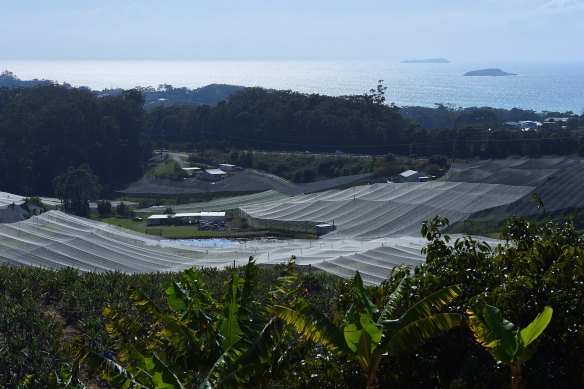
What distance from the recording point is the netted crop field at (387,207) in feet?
106

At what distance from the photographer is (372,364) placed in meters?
7.21

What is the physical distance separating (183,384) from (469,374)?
8.06 ft

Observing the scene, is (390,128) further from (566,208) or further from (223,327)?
(223,327)

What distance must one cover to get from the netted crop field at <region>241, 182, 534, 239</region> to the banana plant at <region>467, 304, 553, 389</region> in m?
23.8

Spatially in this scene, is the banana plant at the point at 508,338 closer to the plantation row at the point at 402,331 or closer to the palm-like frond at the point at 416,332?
the plantation row at the point at 402,331

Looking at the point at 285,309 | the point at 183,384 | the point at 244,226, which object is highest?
the point at 285,309

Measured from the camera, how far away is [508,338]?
659 centimetres

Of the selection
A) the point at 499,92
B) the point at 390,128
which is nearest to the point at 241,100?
the point at 390,128

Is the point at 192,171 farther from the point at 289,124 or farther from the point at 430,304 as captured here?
the point at 430,304

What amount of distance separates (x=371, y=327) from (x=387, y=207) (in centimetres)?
2735

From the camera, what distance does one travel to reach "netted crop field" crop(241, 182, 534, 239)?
32.2 meters

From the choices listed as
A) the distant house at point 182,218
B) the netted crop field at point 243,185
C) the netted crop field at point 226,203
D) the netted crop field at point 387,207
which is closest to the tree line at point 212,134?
the netted crop field at point 243,185

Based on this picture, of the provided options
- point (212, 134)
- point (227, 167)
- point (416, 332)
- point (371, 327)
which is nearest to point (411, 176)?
point (227, 167)

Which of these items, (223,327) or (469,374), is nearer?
(469,374)
